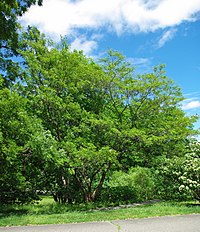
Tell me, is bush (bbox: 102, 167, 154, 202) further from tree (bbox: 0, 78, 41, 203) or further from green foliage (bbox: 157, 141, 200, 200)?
tree (bbox: 0, 78, 41, 203)

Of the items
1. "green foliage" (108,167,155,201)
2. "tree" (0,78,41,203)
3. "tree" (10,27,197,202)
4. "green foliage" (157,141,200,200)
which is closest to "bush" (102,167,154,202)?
"green foliage" (108,167,155,201)

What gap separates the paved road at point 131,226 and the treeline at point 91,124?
10.4ft

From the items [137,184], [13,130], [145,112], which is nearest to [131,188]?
[137,184]

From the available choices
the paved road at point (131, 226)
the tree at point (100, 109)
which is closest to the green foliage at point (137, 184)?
the tree at point (100, 109)

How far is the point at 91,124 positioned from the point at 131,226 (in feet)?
18.5

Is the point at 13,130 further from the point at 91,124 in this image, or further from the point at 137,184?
the point at 137,184

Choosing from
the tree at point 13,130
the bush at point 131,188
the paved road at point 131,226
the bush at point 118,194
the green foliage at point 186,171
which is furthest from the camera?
the bush at point 131,188

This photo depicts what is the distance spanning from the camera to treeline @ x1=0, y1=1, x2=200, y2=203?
37.3 ft

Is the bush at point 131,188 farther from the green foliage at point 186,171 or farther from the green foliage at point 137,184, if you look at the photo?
the green foliage at point 186,171

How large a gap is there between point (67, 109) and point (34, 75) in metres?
2.33

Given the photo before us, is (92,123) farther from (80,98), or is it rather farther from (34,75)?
(34,75)

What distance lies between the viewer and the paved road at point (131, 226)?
6778 mm

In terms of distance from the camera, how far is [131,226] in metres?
7.11

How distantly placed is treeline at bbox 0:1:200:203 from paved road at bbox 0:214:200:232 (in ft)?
10.4
